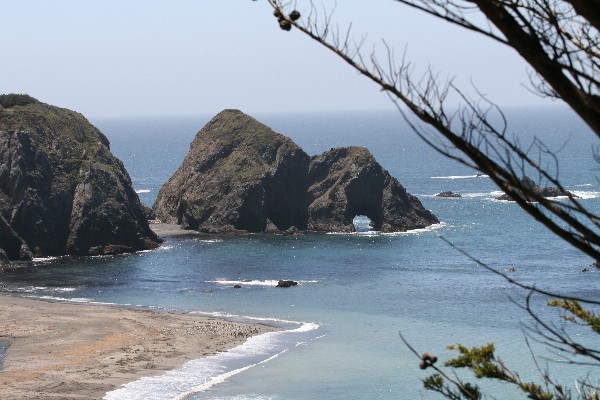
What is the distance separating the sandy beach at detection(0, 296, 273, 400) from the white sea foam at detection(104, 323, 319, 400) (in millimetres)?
802

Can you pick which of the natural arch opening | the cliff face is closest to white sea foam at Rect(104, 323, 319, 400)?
the cliff face

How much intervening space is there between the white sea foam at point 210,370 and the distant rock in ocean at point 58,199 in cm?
3886

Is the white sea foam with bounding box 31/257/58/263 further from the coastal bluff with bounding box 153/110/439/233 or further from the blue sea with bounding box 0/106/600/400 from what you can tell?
the coastal bluff with bounding box 153/110/439/233

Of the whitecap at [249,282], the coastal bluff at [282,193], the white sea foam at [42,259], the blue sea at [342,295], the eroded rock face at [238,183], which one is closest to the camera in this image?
the blue sea at [342,295]

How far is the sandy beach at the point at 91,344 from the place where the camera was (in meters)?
44.7

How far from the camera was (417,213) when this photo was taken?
11012 cm

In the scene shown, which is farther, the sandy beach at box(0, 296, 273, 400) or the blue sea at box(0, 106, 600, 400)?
the blue sea at box(0, 106, 600, 400)

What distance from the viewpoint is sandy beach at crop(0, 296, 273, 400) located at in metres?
44.7

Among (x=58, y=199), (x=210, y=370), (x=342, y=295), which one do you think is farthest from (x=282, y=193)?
(x=210, y=370)

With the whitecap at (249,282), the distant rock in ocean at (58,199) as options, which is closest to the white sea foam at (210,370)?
the whitecap at (249,282)

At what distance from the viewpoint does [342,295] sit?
69.4 meters

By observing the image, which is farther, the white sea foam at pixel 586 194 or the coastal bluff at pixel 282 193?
the white sea foam at pixel 586 194

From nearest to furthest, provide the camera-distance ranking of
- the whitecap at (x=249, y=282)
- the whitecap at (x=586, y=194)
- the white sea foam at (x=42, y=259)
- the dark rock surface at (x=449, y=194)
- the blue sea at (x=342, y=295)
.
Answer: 1. the blue sea at (x=342, y=295)
2. the whitecap at (x=249, y=282)
3. the white sea foam at (x=42, y=259)
4. the whitecap at (x=586, y=194)
5. the dark rock surface at (x=449, y=194)

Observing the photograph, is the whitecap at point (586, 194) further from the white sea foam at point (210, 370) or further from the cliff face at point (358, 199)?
the white sea foam at point (210, 370)
